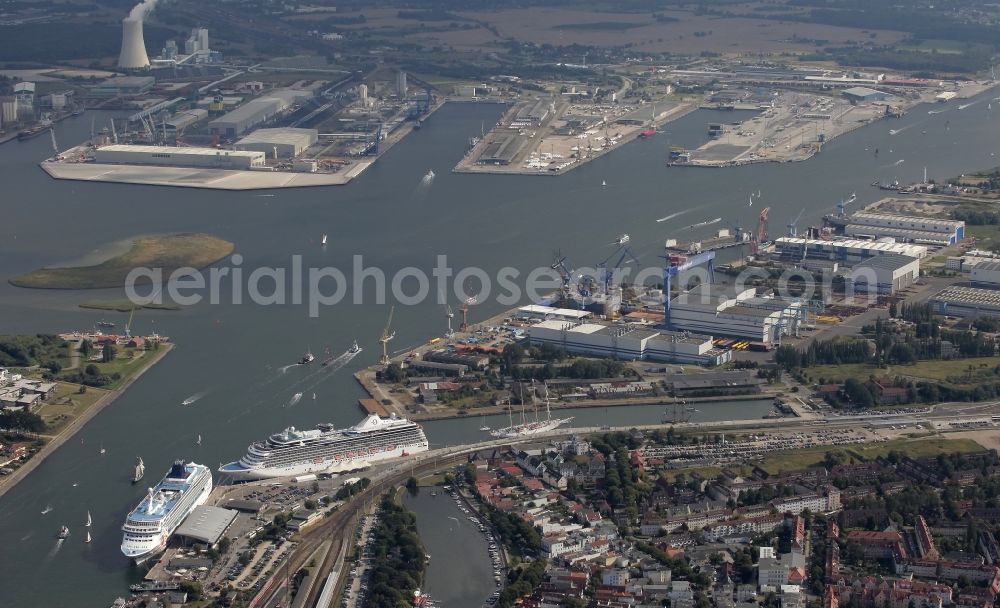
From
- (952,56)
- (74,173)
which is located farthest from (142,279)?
(952,56)

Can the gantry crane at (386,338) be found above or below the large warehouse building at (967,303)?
above

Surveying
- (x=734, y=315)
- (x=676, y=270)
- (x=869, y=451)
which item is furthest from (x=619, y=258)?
(x=869, y=451)

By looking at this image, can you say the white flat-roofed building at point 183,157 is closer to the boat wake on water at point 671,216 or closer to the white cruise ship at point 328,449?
the boat wake on water at point 671,216

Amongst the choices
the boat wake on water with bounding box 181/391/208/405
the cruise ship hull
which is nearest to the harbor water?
the boat wake on water with bounding box 181/391/208/405

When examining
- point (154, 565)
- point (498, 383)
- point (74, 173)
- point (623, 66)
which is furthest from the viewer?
point (623, 66)

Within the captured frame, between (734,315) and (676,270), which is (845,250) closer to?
(676,270)

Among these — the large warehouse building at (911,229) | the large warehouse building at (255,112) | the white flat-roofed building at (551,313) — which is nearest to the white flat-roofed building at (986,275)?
the large warehouse building at (911,229)

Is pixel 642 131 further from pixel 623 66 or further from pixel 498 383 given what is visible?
pixel 498 383

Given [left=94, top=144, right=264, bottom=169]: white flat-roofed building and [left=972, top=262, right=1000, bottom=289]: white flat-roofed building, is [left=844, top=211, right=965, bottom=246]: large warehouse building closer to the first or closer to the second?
[left=972, top=262, right=1000, bottom=289]: white flat-roofed building
